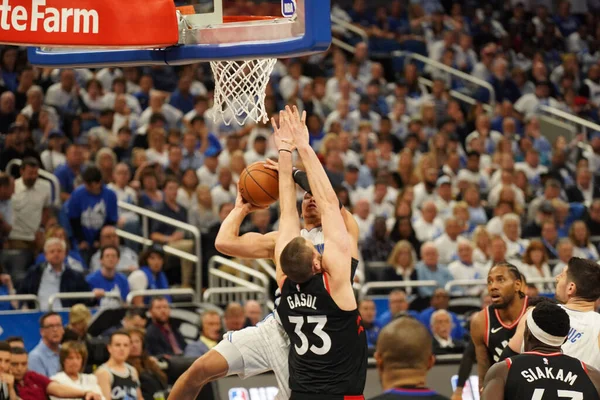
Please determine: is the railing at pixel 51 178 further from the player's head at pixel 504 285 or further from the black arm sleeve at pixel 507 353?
the black arm sleeve at pixel 507 353

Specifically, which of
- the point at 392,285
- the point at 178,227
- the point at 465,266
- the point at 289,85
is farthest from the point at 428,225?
the point at 289,85

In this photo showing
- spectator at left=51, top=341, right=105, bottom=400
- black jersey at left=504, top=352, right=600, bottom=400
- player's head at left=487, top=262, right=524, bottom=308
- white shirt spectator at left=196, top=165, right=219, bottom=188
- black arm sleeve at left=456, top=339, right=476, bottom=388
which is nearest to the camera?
black jersey at left=504, top=352, right=600, bottom=400

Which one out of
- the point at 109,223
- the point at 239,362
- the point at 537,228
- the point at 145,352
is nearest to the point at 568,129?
the point at 537,228

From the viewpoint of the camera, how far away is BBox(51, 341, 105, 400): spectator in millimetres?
9547

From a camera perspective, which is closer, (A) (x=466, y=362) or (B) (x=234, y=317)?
(A) (x=466, y=362)

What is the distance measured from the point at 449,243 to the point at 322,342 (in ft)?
23.9

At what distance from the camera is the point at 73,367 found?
9.57 meters

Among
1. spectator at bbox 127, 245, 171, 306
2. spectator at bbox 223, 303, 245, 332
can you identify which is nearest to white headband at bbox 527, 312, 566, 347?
spectator at bbox 223, 303, 245, 332

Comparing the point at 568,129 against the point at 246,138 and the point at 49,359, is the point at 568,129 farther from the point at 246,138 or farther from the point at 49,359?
the point at 49,359

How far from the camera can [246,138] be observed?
48.9ft

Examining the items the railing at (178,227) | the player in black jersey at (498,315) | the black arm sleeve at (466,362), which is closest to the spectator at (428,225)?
the railing at (178,227)

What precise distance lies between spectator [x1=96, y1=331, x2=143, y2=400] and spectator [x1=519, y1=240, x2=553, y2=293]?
5.21 metres

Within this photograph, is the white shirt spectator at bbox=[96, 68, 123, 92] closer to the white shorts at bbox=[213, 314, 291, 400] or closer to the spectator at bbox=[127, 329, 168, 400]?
the spectator at bbox=[127, 329, 168, 400]

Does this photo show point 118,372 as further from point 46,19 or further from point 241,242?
point 46,19
